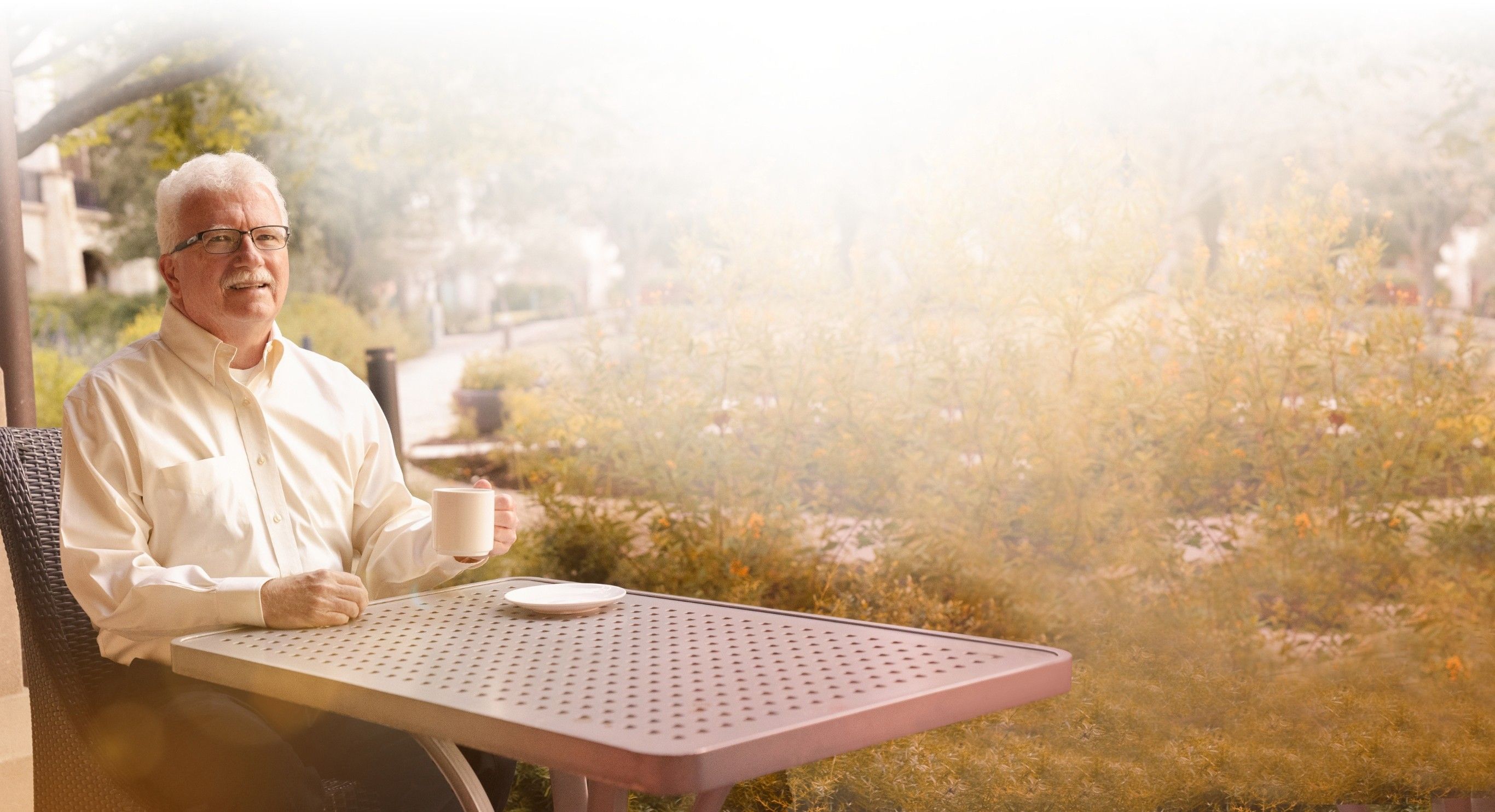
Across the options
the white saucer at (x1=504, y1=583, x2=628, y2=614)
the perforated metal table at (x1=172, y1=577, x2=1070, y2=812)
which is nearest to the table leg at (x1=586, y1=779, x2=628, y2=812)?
the perforated metal table at (x1=172, y1=577, x2=1070, y2=812)

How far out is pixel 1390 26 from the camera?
3.70 m

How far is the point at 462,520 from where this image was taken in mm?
1746

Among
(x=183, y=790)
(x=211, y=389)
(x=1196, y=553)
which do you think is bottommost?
(x=1196, y=553)

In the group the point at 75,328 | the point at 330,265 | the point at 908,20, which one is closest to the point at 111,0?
the point at 330,265

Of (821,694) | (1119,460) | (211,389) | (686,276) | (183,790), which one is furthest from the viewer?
(686,276)

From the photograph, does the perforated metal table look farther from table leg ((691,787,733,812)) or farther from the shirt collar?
the shirt collar

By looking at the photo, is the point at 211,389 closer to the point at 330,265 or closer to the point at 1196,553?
the point at 1196,553

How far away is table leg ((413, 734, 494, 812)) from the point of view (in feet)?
4.80

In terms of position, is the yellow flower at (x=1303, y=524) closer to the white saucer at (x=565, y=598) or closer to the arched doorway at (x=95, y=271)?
the white saucer at (x=565, y=598)

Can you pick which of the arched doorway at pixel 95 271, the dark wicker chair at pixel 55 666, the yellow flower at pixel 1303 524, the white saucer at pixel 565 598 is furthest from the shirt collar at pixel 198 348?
the arched doorway at pixel 95 271

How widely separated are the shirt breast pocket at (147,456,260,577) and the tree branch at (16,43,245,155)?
134 inches

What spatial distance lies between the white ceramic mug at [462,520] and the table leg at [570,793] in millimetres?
358

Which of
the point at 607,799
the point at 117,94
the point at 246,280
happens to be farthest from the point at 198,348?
the point at 117,94

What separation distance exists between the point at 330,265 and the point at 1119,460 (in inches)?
167
